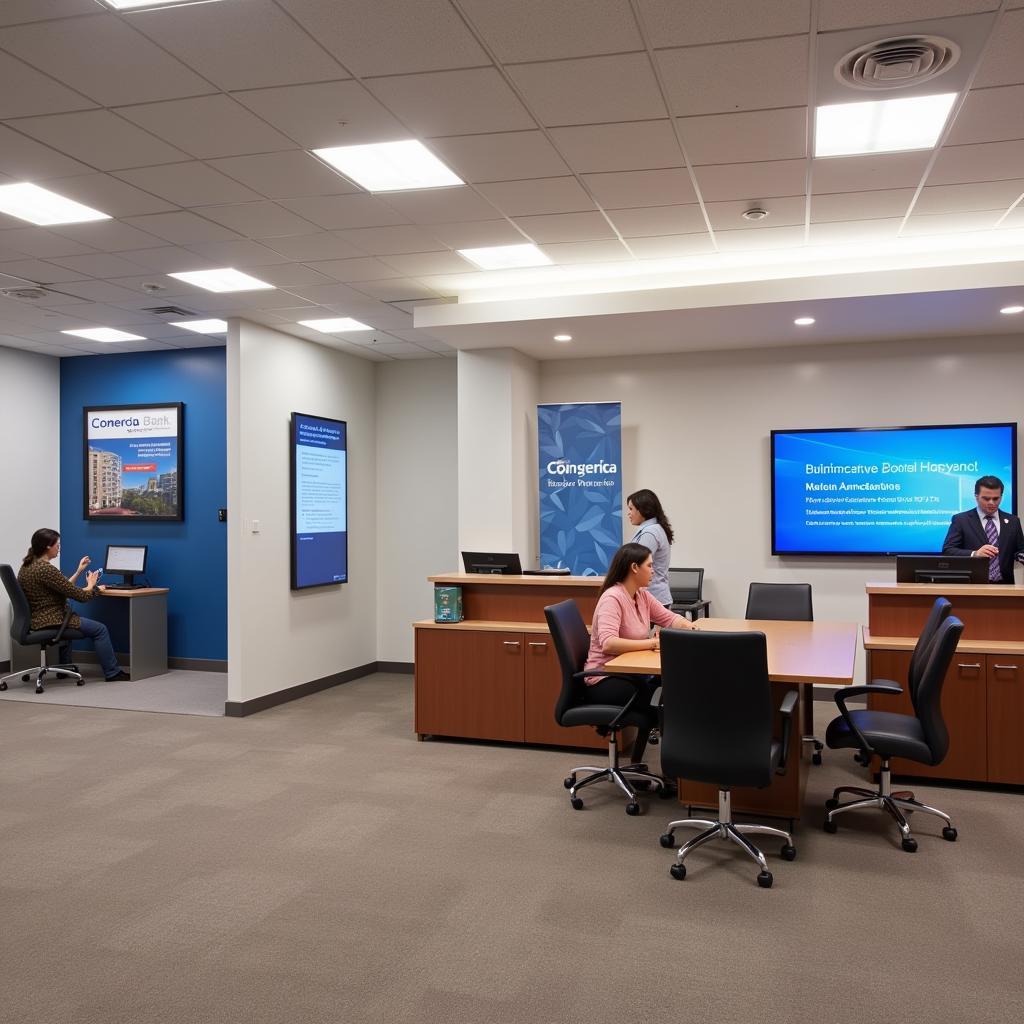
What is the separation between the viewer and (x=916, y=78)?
10.9ft

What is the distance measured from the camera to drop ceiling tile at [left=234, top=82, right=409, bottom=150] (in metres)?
3.39

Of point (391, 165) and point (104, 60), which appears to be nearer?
point (104, 60)

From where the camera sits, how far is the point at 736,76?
3285 mm

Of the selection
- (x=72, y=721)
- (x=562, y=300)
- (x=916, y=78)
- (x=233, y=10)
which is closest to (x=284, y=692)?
(x=72, y=721)

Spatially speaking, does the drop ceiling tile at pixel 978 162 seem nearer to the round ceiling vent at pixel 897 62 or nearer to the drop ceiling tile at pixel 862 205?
the drop ceiling tile at pixel 862 205

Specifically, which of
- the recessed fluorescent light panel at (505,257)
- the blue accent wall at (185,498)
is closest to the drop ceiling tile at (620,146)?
the recessed fluorescent light panel at (505,257)

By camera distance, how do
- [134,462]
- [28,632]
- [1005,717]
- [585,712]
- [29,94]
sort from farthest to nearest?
[134,462]
[28,632]
[1005,717]
[585,712]
[29,94]

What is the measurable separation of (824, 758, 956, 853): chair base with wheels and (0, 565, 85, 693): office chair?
21.4 ft

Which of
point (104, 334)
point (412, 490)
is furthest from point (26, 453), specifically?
point (412, 490)

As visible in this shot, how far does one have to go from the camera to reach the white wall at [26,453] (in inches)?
338

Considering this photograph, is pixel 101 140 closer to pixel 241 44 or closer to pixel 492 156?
pixel 241 44

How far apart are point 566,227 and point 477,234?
20.1 inches

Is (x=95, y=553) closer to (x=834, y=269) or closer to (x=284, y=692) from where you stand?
(x=284, y=692)

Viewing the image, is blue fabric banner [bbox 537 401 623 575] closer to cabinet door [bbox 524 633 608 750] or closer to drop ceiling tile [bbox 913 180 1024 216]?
cabinet door [bbox 524 633 608 750]
